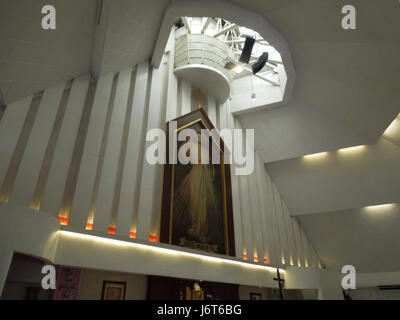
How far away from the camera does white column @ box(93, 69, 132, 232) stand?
5281 millimetres

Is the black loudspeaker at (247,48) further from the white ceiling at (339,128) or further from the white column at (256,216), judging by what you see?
the white column at (256,216)

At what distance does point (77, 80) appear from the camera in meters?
5.92

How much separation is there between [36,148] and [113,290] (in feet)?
10.2

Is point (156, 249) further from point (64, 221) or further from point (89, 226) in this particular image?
point (64, 221)

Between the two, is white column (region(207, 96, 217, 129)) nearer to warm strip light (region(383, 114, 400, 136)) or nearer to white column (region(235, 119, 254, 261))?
white column (region(235, 119, 254, 261))

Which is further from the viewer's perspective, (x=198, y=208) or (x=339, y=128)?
(x=339, y=128)

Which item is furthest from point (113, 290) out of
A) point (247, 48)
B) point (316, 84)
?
point (316, 84)

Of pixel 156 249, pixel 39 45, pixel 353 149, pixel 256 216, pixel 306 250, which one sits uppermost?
pixel 353 149

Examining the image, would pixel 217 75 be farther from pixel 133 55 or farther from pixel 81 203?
pixel 81 203

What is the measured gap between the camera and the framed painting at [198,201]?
6.53 meters

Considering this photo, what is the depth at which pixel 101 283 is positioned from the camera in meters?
5.12

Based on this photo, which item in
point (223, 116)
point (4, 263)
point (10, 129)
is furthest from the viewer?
point (223, 116)

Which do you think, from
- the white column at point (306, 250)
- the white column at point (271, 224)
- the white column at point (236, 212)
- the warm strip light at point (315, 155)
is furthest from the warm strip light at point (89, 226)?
the white column at point (306, 250)
